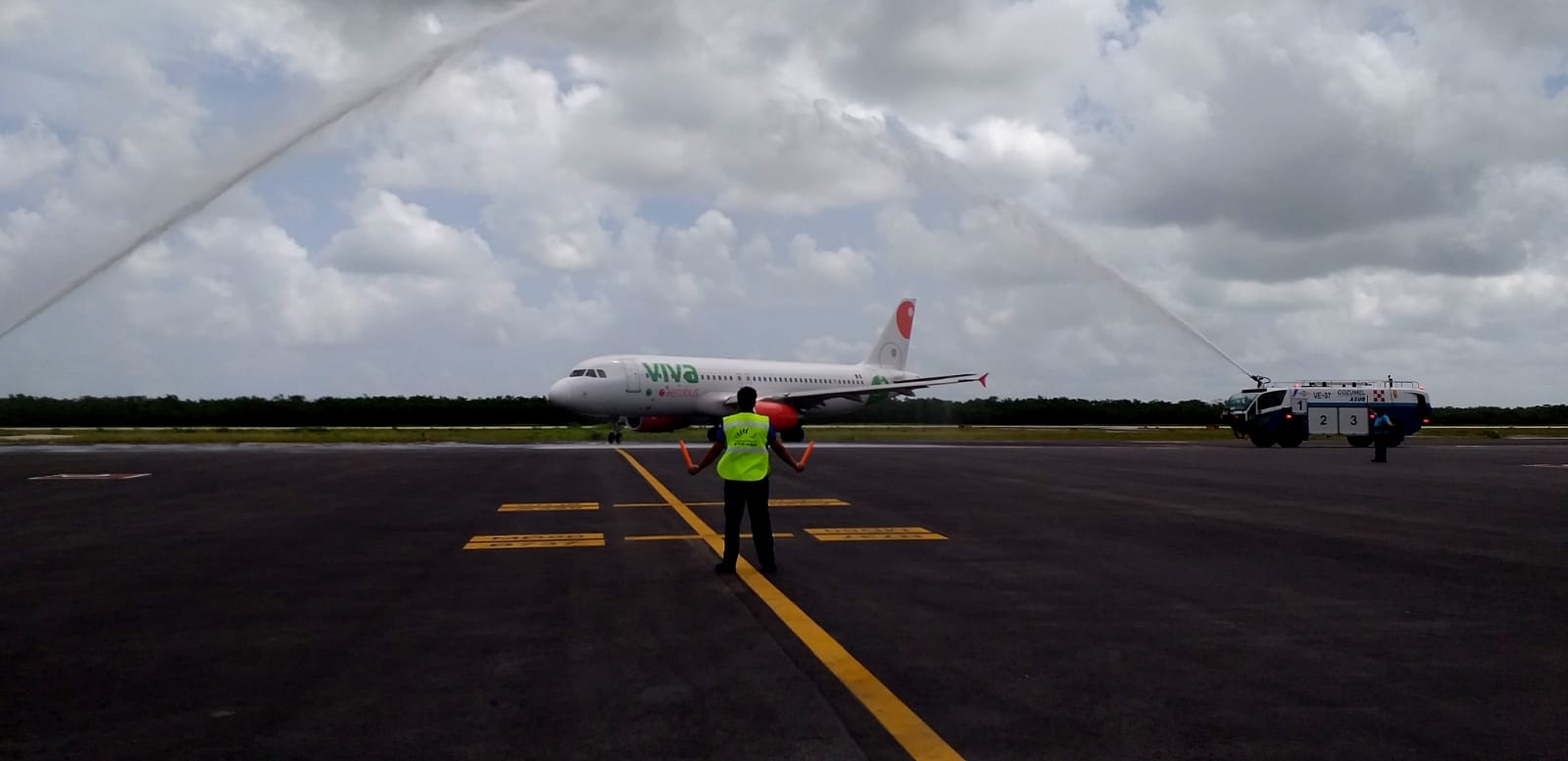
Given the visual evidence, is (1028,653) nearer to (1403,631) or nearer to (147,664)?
(1403,631)

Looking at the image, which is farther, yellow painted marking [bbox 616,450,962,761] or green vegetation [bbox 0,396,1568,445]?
green vegetation [bbox 0,396,1568,445]

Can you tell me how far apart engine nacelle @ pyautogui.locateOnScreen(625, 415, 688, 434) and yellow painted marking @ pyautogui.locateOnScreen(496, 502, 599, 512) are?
3160 centimetres

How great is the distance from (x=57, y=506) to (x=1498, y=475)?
30151 mm

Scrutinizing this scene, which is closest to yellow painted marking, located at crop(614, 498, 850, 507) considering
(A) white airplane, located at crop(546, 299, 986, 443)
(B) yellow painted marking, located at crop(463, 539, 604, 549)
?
(B) yellow painted marking, located at crop(463, 539, 604, 549)

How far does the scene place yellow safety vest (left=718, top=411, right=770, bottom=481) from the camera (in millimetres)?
10172

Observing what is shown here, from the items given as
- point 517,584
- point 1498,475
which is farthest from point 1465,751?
point 1498,475

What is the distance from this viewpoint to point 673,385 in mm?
48906

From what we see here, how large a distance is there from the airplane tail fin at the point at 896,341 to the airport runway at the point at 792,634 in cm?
4960

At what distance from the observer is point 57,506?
58.3 feet

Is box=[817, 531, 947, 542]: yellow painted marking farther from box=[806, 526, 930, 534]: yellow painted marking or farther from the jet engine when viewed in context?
the jet engine

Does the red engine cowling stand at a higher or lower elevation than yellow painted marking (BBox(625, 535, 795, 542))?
higher

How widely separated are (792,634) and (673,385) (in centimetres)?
4188

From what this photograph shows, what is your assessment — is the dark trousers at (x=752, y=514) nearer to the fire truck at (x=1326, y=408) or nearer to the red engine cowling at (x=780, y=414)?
the red engine cowling at (x=780, y=414)

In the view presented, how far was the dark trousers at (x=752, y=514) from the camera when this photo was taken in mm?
10125
